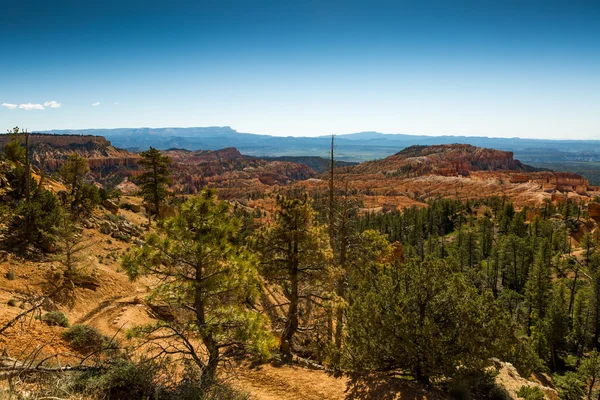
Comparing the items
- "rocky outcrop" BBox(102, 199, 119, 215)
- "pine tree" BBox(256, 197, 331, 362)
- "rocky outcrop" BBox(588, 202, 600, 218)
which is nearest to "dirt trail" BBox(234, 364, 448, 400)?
"pine tree" BBox(256, 197, 331, 362)

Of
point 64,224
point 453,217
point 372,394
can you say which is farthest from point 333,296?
point 453,217

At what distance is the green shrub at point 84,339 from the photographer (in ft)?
39.2

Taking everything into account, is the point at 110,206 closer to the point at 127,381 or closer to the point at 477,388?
the point at 127,381

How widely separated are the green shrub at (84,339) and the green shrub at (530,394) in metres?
16.2

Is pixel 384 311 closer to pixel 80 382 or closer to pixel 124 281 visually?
pixel 80 382

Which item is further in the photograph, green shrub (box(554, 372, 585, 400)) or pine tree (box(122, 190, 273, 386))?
green shrub (box(554, 372, 585, 400))

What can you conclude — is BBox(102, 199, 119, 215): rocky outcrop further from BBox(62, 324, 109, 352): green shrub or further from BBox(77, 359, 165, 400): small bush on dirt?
BBox(77, 359, 165, 400): small bush on dirt

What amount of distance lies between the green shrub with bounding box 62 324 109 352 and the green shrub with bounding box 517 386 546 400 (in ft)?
53.0

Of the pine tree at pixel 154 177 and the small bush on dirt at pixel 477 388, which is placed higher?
the pine tree at pixel 154 177

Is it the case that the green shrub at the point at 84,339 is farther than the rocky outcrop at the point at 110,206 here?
No

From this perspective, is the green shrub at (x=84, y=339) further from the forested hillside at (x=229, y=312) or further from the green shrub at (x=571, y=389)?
the green shrub at (x=571, y=389)

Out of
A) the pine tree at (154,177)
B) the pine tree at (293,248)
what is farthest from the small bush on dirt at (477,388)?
the pine tree at (154,177)

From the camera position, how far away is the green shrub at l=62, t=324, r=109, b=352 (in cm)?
1194

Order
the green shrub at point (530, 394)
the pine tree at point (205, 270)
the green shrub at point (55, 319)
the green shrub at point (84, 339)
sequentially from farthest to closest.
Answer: the green shrub at point (530, 394), the green shrub at point (55, 319), the green shrub at point (84, 339), the pine tree at point (205, 270)
